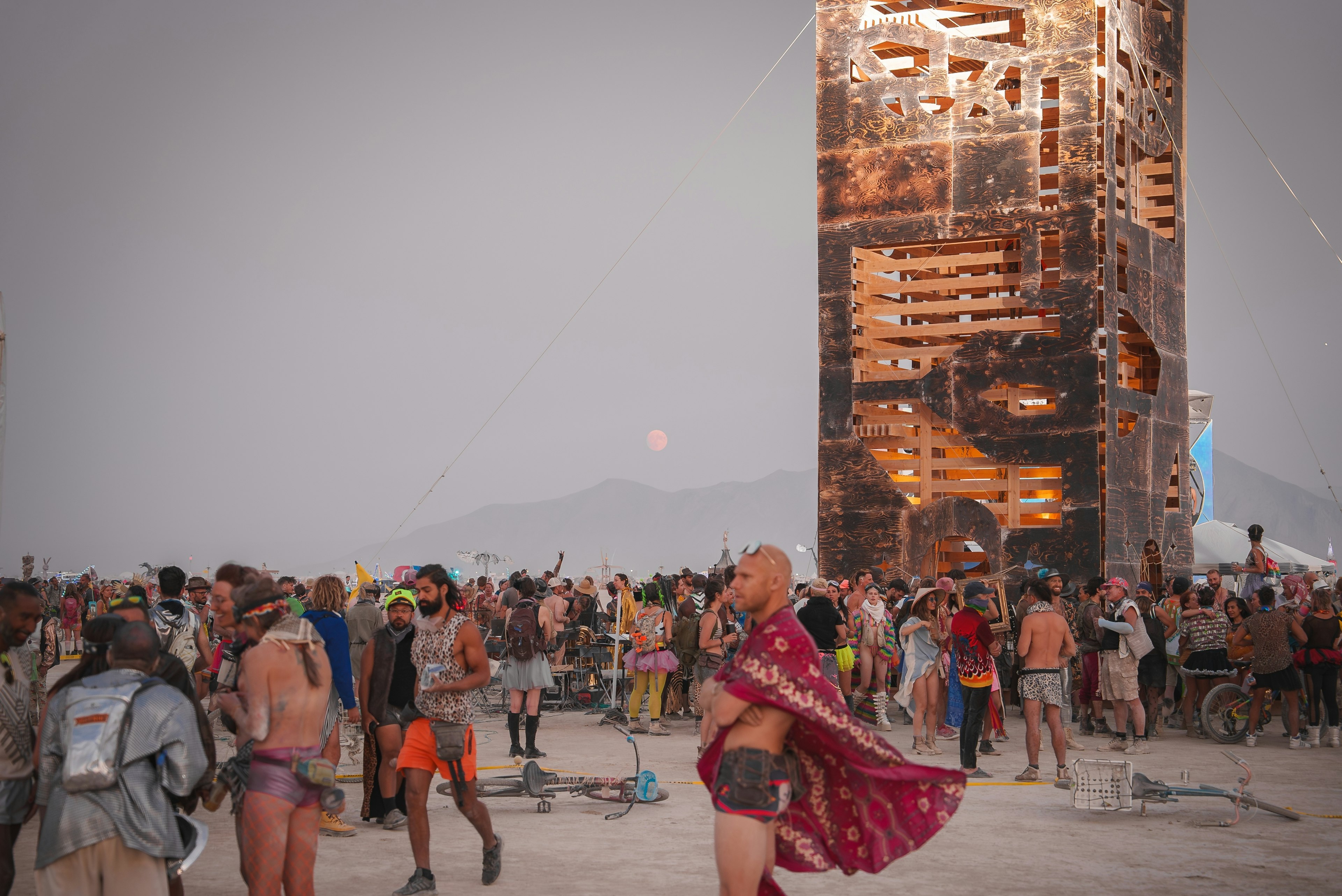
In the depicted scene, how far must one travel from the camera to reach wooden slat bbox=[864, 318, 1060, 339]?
2072 centimetres

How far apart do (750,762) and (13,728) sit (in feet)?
10.9

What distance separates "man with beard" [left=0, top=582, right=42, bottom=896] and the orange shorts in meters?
2.02

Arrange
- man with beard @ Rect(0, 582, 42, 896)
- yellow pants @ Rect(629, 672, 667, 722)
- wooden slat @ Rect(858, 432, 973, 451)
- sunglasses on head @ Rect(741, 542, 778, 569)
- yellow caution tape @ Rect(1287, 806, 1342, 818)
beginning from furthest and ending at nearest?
wooden slat @ Rect(858, 432, 973, 451)
yellow pants @ Rect(629, 672, 667, 722)
yellow caution tape @ Rect(1287, 806, 1342, 818)
man with beard @ Rect(0, 582, 42, 896)
sunglasses on head @ Rect(741, 542, 778, 569)

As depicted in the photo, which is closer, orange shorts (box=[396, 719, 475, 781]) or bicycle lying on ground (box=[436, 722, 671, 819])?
orange shorts (box=[396, 719, 475, 781])

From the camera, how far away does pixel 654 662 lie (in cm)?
1435

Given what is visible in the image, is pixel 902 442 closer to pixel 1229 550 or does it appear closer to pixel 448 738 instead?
pixel 448 738

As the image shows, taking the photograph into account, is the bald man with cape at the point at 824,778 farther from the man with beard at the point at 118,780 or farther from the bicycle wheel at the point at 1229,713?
the bicycle wheel at the point at 1229,713

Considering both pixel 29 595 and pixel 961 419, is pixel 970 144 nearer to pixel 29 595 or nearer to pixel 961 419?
pixel 961 419

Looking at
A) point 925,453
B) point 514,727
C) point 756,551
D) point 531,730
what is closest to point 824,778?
point 756,551

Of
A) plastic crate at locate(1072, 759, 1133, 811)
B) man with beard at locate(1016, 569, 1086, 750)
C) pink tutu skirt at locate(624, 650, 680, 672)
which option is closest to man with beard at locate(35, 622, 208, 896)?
plastic crate at locate(1072, 759, 1133, 811)

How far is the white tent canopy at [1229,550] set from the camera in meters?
33.4

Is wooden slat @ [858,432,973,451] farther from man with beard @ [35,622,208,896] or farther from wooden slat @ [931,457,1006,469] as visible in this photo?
man with beard @ [35,622,208,896]

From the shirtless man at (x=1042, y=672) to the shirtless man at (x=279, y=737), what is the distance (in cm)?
675

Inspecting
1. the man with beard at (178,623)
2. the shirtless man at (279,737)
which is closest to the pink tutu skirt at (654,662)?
the man with beard at (178,623)
